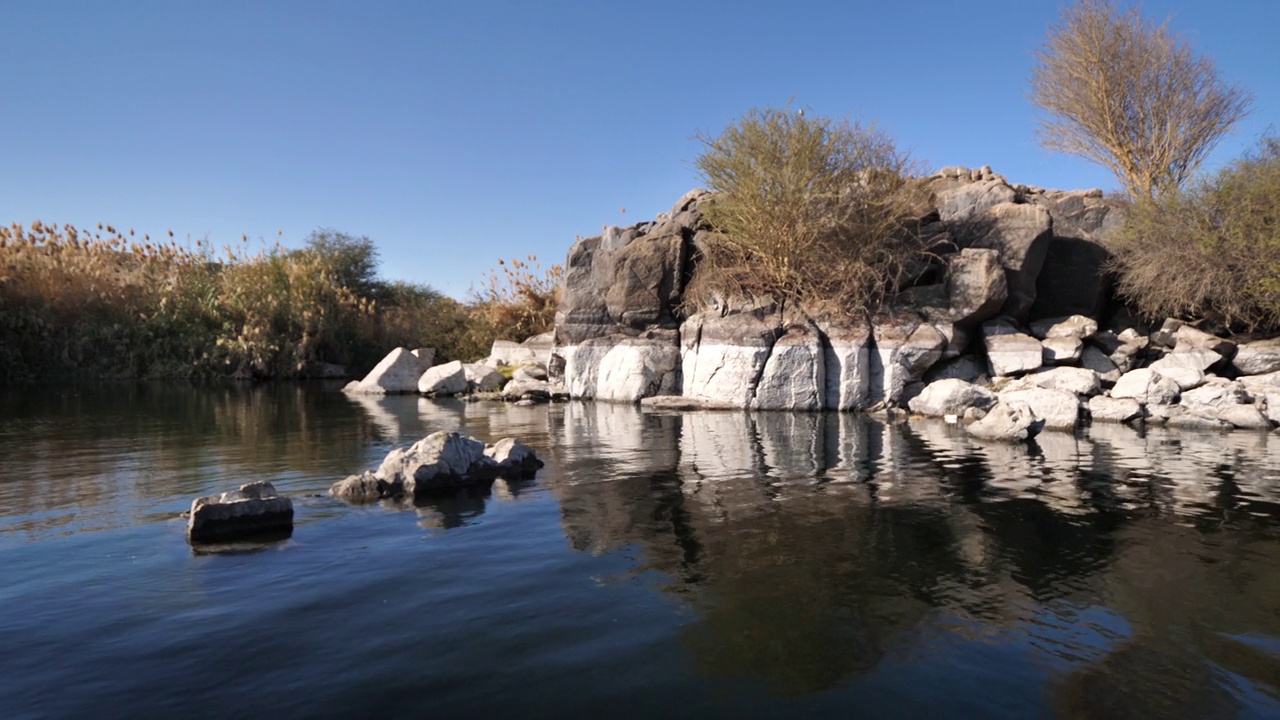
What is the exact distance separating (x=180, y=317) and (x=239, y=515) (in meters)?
28.2

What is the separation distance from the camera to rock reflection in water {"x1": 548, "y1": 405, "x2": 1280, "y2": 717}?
4281 mm

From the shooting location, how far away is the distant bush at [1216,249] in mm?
16719

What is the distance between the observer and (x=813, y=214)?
1859 centimetres

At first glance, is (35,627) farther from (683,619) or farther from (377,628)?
(683,619)

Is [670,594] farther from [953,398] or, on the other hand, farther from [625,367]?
[625,367]

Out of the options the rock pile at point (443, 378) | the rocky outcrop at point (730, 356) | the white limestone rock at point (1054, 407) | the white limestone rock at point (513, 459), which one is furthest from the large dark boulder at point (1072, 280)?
the white limestone rock at point (513, 459)

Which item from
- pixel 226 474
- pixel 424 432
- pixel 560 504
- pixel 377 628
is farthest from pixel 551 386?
pixel 377 628

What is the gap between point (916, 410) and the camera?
1659cm

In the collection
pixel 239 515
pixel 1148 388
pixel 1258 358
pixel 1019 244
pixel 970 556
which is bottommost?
pixel 970 556

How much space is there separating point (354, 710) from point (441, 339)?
99.5 ft

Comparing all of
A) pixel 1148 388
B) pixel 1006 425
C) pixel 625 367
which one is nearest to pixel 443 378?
pixel 625 367

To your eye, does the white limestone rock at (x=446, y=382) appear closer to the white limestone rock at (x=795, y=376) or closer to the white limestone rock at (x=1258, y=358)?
the white limestone rock at (x=795, y=376)

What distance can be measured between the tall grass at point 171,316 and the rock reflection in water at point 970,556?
75.7 feet

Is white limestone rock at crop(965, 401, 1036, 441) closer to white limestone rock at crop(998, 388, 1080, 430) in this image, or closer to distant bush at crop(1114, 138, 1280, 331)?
white limestone rock at crop(998, 388, 1080, 430)
